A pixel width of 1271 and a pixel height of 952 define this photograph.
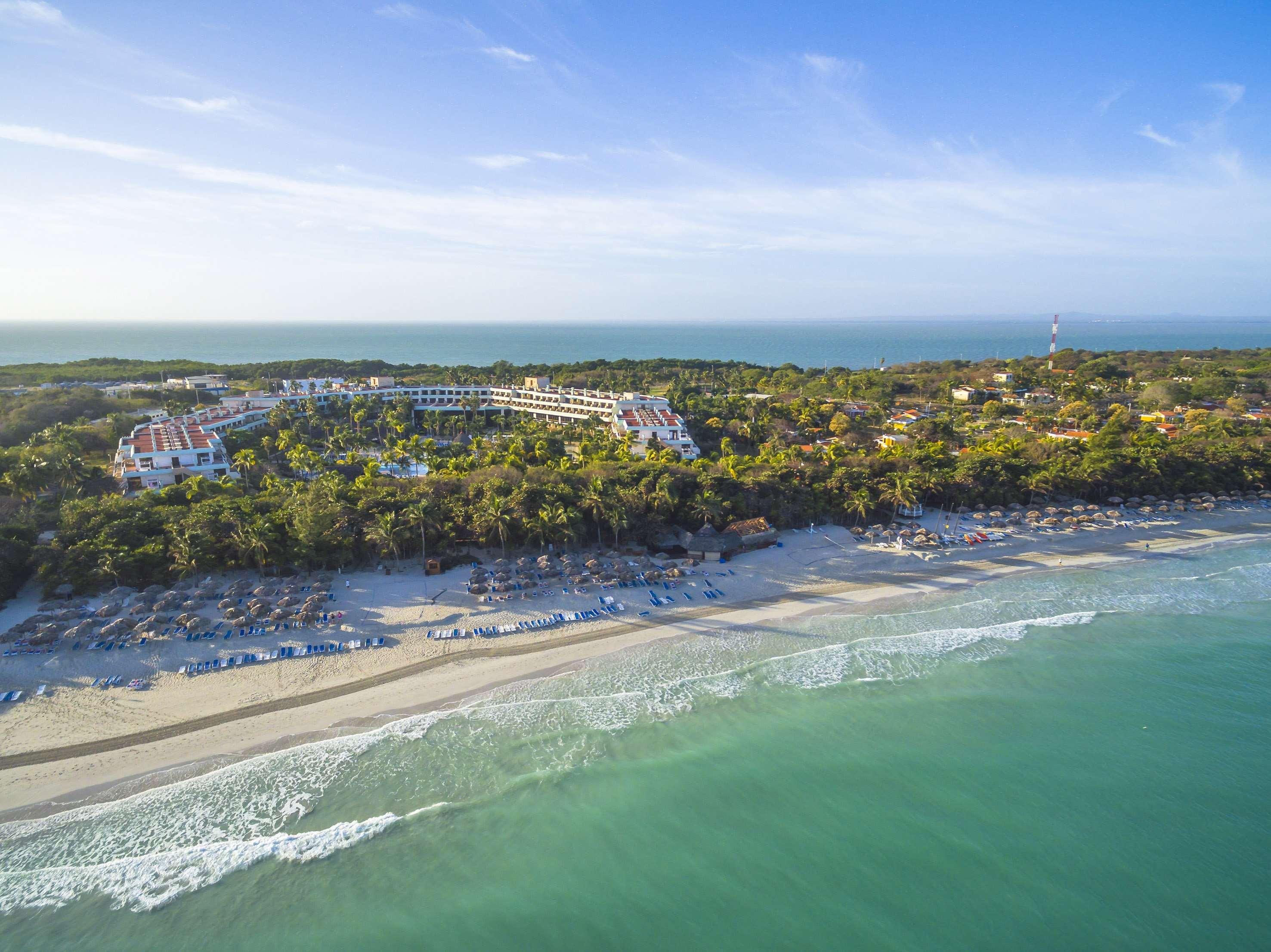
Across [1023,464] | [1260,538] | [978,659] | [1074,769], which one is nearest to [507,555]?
[978,659]

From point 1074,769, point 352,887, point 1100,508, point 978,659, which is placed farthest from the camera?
point 1100,508

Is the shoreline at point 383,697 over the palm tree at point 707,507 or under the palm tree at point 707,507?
under

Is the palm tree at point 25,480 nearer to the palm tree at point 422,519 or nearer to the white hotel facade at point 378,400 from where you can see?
the white hotel facade at point 378,400

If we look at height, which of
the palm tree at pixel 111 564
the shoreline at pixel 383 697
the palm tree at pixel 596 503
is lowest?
the shoreline at pixel 383 697

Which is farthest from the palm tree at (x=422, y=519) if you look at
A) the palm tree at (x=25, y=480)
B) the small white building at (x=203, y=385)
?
the small white building at (x=203, y=385)

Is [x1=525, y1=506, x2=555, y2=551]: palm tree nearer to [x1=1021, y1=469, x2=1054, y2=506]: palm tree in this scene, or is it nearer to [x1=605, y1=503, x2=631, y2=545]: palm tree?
[x1=605, y1=503, x2=631, y2=545]: palm tree

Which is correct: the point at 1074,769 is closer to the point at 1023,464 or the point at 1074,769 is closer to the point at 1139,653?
the point at 1139,653

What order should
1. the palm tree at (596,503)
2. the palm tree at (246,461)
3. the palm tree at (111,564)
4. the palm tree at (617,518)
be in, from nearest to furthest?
the palm tree at (111,564) → the palm tree at (617,518) → the palm tree at (596,503) → the palm tree at (246,461)
